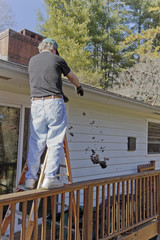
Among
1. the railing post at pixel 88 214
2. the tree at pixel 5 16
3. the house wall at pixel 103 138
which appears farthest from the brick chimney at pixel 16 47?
the tree at pixel 5 16

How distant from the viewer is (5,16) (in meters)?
15.0

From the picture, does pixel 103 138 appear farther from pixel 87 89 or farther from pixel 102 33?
pixel 102 33

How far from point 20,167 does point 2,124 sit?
2.37 ft

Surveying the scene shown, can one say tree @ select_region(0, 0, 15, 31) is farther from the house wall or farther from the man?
the man

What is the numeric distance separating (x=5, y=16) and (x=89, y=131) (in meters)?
13.9

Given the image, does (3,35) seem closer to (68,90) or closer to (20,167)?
(68,90)

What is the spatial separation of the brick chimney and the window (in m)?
3.93

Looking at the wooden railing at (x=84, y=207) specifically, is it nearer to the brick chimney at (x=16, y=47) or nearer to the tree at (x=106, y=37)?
the brick chimney at (x=16, y=47)

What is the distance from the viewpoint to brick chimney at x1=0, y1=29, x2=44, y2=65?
14.4 ft

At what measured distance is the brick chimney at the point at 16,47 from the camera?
4.38 m

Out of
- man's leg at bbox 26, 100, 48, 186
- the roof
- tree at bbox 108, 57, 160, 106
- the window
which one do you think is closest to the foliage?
tree at bbox 108, 57, 160, 106

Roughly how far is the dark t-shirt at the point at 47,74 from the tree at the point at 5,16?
14478 millimetres

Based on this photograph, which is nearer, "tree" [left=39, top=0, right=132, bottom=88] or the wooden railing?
the wooden railing

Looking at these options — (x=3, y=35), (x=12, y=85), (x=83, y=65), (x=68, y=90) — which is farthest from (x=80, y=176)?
(x=83, y=65)
